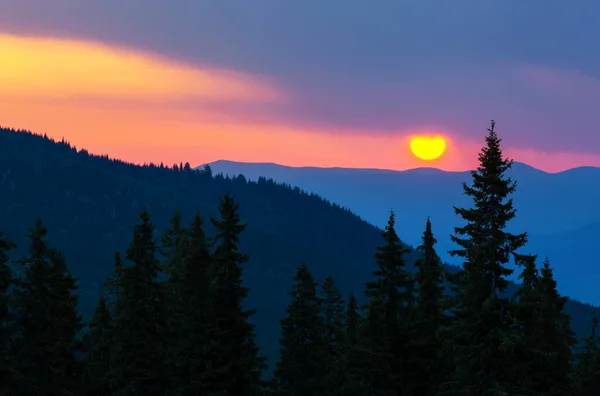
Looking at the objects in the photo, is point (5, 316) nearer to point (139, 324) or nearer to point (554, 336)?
point (139, 324)

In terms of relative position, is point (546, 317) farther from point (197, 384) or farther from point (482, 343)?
point (197, 384)

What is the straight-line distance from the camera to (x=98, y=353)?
149 feet

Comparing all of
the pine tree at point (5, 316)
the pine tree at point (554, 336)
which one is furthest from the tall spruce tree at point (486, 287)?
the pine tree at point (5, 316)

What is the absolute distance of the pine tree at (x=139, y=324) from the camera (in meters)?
36.7

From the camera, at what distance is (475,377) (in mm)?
26969

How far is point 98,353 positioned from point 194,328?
556 inches

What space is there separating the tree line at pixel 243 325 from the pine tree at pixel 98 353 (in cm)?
19

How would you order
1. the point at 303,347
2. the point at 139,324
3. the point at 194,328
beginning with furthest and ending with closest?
1. the point at 303,347
2. the point at 139,324
3. the point at 194,328

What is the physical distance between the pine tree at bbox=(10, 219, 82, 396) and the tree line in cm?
6

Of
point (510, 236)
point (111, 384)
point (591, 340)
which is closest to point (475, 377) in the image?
point (510, 236)

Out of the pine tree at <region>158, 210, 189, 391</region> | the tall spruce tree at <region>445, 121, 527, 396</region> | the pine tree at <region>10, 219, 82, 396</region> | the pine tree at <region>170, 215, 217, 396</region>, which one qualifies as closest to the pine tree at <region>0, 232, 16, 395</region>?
the pine tree at <region>10, 219, 82, 396</region>

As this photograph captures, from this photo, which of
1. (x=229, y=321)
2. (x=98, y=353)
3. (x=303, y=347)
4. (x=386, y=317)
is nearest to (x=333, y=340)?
(x=303, y=347)

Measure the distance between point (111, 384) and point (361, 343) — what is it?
12.6 m

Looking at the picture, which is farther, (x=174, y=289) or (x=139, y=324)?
(x=174, y=289)
